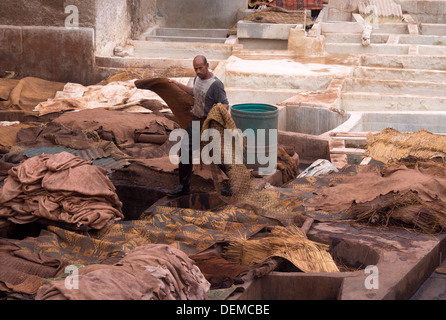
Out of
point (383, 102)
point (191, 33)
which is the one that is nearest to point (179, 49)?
point (191, 33)

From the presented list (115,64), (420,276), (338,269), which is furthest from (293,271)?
(115,64)

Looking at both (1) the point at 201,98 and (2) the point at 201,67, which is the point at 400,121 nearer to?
(1) the point at 201,98

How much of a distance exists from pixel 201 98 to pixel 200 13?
13.3 meters

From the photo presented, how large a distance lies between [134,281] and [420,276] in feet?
8.71

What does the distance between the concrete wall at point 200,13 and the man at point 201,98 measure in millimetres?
12893

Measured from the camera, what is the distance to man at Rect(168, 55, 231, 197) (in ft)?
25.2

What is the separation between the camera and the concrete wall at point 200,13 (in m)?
20.3

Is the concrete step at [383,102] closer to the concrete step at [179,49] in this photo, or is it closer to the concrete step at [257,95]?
the concrete step at [257,95]

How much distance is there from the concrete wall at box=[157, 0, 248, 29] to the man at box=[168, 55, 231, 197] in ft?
42.3

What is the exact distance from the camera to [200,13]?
2058cm

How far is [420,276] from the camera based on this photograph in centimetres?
582

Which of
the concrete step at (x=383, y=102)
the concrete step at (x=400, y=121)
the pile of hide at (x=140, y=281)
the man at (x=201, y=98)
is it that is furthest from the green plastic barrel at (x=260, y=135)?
the concrete step at (x=383, y=102)
